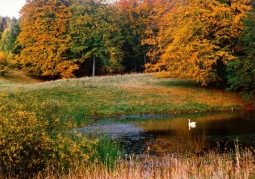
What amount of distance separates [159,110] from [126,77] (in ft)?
43.7

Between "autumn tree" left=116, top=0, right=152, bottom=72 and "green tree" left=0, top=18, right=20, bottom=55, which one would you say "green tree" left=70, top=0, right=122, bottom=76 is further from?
"green tree" left=0, top=18, right=20, bottom=55

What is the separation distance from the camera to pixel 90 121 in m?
25.9

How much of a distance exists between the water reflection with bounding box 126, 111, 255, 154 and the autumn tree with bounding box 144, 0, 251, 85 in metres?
5.43

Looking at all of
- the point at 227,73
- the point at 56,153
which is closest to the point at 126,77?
the point at 227,73

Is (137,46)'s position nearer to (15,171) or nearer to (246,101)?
(246,101)

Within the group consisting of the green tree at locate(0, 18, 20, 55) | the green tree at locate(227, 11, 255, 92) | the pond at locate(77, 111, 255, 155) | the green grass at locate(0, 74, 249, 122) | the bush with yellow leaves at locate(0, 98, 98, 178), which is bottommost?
the pond at locate(77, 111, 255, 155)

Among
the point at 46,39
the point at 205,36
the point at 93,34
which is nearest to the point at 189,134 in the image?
the point at 205,36

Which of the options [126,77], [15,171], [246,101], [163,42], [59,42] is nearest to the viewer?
[15,171]

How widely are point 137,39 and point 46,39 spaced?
16.8m

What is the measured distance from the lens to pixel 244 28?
32.9 m

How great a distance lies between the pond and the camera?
1739cm

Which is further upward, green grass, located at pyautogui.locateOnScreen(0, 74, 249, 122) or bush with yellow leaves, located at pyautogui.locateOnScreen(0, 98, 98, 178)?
bush with yellow leaves, located at pyautogui.locateOnScreen(0, 98, 98, 178)

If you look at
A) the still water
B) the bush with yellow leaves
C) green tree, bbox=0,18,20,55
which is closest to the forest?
green tree, bbox=0,18,20,55

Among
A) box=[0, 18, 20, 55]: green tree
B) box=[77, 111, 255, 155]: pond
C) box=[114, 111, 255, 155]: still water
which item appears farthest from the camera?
box=[0, 18, 20, 55]: green tree
